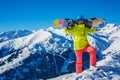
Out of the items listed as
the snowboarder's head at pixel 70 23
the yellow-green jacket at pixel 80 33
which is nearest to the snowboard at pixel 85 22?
the snowboarder's head at pixel 70 23

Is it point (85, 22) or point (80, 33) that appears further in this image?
point (80, 33)

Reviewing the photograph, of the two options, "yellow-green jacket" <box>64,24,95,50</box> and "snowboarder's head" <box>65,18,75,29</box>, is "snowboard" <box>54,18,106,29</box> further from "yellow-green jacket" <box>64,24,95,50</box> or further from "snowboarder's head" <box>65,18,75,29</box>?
"yellow-green jacket" <box>64,24,95,50</box>

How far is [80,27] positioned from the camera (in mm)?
18875

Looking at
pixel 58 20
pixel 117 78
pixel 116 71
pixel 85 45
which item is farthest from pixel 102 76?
pixel 58 20

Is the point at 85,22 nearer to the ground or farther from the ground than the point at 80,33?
farther from the ground

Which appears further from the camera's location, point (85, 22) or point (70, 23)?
point (70, 23)

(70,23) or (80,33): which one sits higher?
(70,23)

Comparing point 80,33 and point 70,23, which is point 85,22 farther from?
point 70,23

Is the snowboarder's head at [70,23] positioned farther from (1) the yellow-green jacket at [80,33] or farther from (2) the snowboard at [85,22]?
(1) the yellow-green jacket at [80,33]

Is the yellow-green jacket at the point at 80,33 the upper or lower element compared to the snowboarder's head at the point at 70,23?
lower

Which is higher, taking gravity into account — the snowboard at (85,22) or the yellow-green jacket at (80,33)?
the snowboard at (85,22)

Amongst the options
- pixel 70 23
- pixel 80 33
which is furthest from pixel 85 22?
pixel 70 23

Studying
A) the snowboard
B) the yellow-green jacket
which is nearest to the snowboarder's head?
the snowboard

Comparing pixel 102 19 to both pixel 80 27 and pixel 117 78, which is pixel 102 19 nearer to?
pixel 80 27
